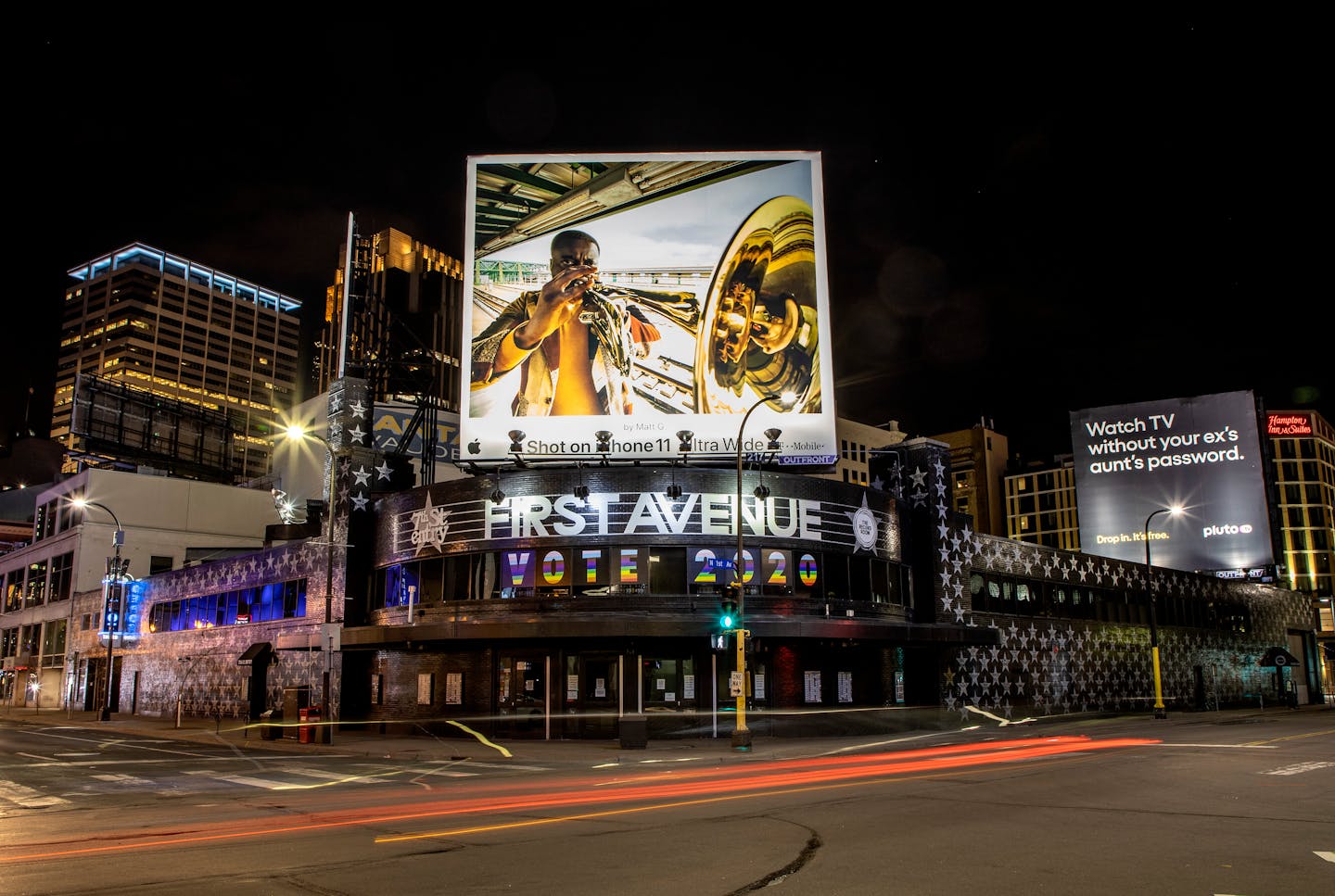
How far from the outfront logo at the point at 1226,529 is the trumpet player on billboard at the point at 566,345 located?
4575 centimetres

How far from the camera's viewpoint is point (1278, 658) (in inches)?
2650

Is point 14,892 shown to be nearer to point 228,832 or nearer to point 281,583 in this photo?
point 228,832

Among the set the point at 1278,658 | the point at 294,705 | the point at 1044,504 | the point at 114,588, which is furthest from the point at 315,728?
the point at 1044,504

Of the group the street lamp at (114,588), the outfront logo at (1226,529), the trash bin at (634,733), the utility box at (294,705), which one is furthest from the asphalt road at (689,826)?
the outfront logo at (1226,529)

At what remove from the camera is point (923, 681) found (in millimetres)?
41312

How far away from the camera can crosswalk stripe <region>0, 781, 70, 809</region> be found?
682 inches

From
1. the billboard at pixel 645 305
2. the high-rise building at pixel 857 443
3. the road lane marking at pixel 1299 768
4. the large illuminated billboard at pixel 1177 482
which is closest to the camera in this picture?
the road lane marking at pixel 1299 768

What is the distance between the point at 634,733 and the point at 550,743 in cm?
380

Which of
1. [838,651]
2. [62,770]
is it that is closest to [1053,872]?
[62,770]

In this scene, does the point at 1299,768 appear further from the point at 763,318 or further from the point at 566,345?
the point at 566,345

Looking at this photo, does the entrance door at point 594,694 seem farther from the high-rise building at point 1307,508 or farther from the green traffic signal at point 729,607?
the high-rise building at point 1307,508

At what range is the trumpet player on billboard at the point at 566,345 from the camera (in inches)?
1619

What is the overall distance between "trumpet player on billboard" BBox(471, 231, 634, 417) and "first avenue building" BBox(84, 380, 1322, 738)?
10.3ft

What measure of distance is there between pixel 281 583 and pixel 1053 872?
1656 inches
